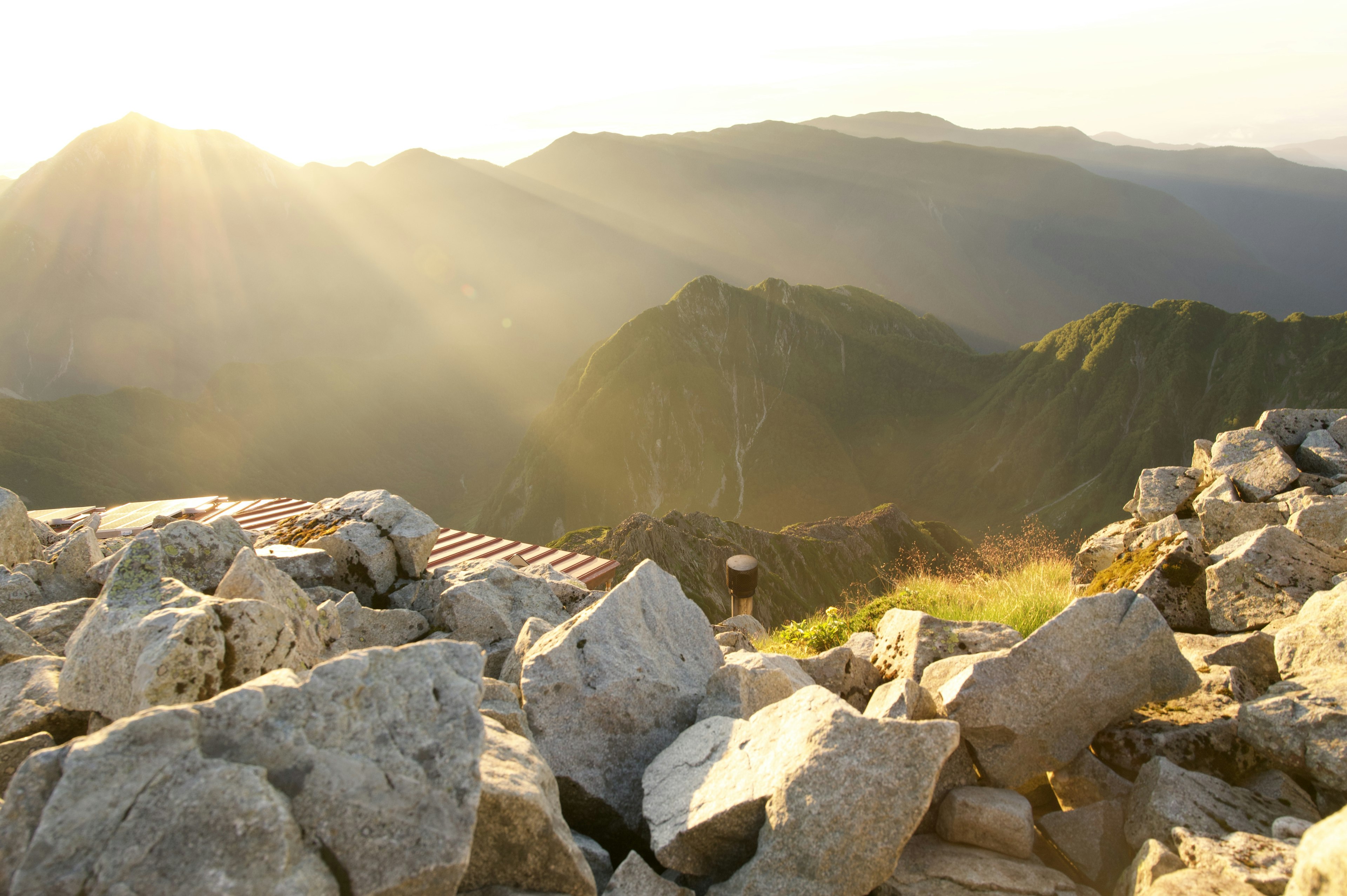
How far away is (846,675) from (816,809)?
9.95 ft

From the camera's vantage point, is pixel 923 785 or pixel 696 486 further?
pixel 696 486

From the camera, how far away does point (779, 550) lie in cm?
4388

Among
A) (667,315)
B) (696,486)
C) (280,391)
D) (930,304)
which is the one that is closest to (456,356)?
(280,391)

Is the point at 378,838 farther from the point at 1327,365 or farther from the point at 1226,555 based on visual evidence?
the point at 1327,365

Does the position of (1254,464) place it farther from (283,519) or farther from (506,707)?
(283,519)

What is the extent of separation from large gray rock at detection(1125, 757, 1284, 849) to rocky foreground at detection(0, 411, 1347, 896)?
0.05ft

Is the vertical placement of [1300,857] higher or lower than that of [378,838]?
lower

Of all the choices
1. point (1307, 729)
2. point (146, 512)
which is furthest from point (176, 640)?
point (146, 512)

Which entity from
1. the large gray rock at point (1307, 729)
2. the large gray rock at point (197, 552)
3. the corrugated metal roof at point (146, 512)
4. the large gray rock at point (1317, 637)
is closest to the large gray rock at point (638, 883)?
the large gray rock at point (1307, 729)

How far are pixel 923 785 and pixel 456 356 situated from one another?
179 meters

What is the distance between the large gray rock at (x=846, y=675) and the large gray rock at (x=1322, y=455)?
729 centimetres

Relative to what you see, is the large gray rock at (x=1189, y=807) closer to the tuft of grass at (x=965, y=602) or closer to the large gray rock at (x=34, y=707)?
the tuft of grass at (x=965, y=602)

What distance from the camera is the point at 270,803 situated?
2674mm

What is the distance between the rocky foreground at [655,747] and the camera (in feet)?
8.94
